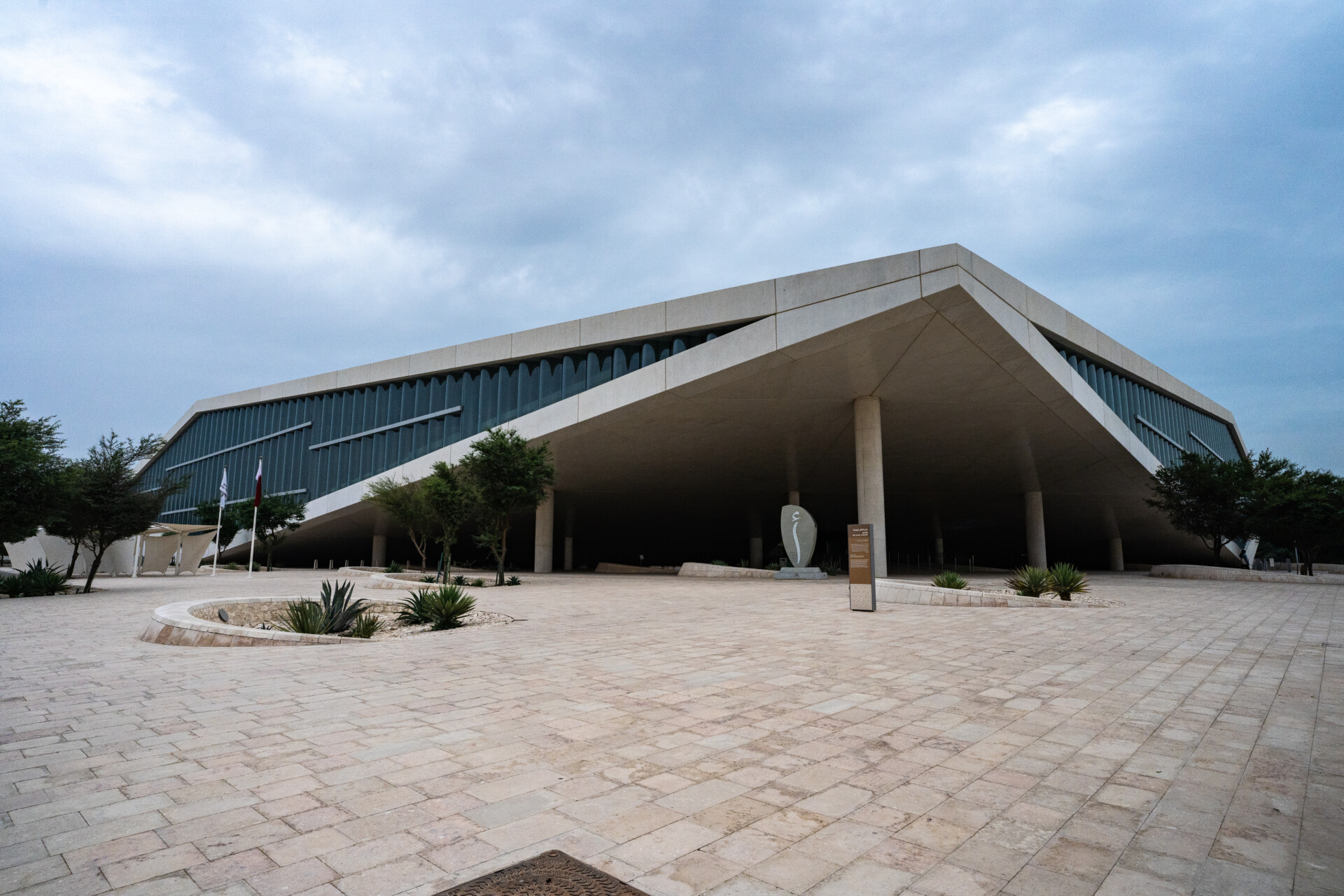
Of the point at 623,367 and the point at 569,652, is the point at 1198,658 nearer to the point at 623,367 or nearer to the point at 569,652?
the point at 569,652

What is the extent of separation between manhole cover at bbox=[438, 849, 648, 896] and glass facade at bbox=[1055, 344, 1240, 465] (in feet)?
90.1

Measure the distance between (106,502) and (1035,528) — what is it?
38269 millimetres

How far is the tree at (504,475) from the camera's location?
74.9 ft

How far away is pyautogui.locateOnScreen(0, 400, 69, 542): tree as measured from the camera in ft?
58.8

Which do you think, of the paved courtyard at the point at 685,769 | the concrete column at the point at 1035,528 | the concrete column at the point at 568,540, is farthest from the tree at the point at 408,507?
the concrete column at the point at 1035,528

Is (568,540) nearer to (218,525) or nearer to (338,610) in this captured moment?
(218,525)

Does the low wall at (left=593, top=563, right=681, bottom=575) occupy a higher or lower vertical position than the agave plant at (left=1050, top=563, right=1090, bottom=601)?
lower

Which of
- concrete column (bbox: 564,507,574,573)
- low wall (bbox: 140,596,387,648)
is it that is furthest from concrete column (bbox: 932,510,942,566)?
low wall (bbox: 140,596,387,648)

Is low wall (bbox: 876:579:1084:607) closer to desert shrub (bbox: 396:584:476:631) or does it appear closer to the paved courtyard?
the paved courtyard

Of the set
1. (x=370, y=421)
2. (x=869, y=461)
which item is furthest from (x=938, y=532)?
(x=370, y=421)

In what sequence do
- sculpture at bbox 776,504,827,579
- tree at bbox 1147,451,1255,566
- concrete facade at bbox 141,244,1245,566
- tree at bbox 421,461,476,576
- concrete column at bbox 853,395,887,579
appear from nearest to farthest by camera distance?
1. concrete facade at bbox 141,244,1245,566
2. tree at bbox 421,461,476,576
3. concrete column at bbox 853,395,887,579
4. sculpture at bbox 776,504,827,579
5. tree at bbox 1147,451,1255,566

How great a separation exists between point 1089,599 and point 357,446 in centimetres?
3436

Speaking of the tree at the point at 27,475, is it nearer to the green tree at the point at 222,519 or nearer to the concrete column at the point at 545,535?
the concrete column at the point at 545,535

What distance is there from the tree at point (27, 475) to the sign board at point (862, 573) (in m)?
20.6
